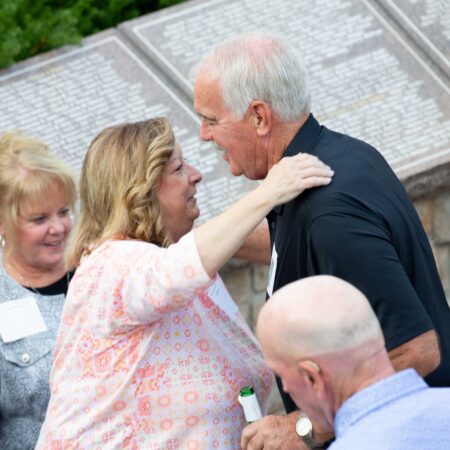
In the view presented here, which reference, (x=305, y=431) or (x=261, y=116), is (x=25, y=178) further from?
(x=305, y=431)

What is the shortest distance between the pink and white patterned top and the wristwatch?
0.28m

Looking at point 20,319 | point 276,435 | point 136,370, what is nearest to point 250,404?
point 276,435

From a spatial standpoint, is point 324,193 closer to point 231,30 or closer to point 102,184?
point 102,184

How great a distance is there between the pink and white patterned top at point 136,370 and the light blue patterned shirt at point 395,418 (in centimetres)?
96

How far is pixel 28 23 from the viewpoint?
20.1 feet

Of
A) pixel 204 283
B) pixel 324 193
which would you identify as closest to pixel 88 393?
pixel 204 283

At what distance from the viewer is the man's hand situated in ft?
11.5

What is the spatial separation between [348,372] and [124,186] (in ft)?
4.09

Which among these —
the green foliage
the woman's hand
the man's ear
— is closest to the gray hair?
the man's ear

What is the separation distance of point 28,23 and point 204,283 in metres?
3.11

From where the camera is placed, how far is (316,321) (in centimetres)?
258

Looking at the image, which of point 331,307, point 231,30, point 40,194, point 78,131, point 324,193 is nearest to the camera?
point 331,307

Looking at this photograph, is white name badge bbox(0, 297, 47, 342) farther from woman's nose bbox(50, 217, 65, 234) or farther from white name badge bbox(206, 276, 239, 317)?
white name badge bbox(206, 276, 239, 317)

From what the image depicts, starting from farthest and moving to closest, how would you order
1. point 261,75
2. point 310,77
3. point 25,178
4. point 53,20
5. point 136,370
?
point 53,20 < point 310,77 < point 25,178 < point 136,370 < point 261,75
